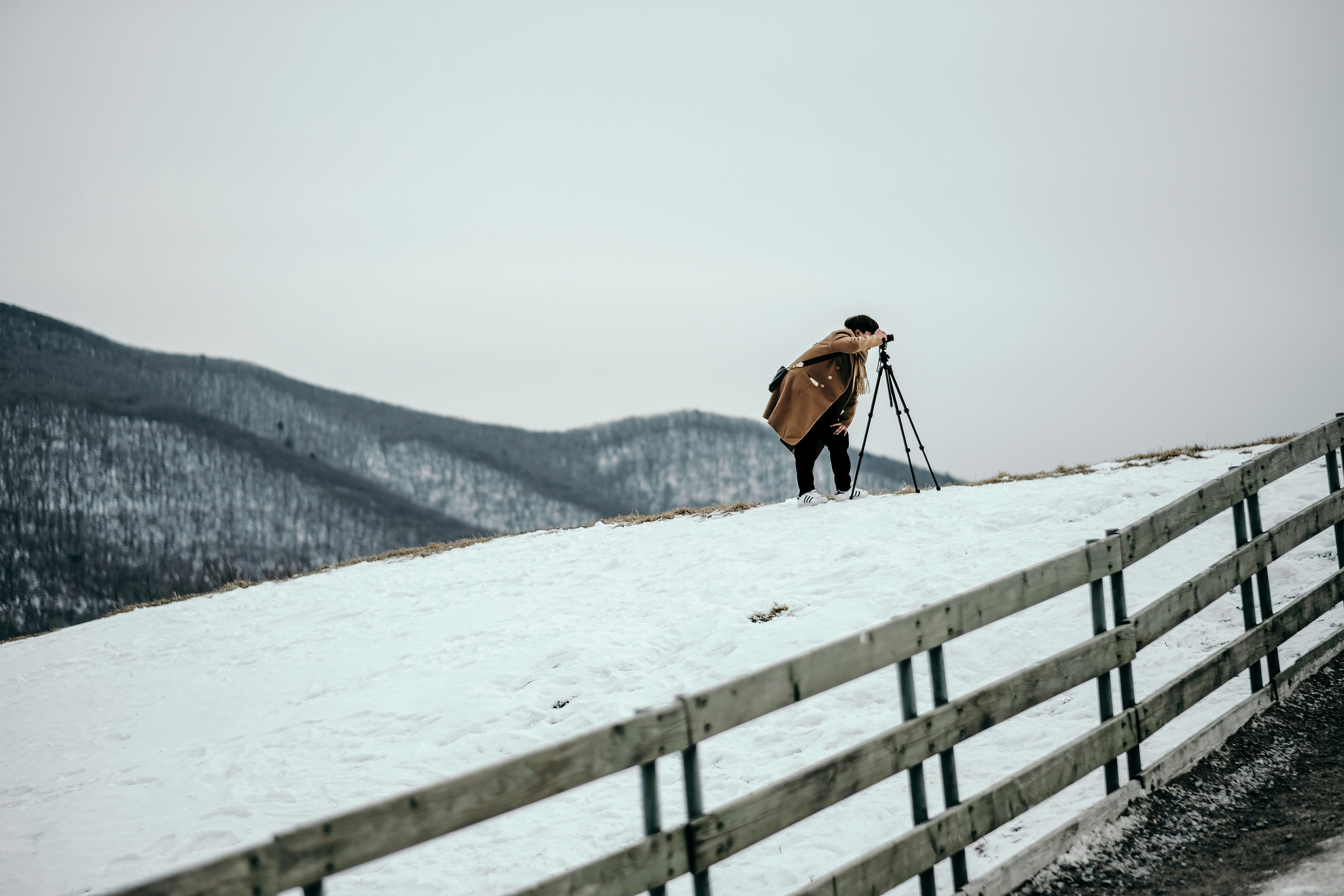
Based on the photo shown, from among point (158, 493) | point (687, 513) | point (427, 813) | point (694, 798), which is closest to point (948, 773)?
point (694, 798)

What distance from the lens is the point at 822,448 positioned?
40.4 feet

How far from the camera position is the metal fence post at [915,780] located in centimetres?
360

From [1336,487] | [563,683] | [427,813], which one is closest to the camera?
[427,813]

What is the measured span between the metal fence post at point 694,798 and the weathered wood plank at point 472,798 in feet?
0.21

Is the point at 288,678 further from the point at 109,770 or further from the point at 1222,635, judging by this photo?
the point at 1222,635

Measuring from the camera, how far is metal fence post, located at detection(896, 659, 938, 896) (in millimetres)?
3604

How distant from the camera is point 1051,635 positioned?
700cm

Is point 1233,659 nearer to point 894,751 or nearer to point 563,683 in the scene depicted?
point 894,751

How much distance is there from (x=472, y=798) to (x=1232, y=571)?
4.87 m

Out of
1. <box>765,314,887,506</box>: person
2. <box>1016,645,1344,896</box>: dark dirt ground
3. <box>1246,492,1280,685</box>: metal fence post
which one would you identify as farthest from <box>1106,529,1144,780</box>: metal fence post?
<box>765,314,887,506</box>: person

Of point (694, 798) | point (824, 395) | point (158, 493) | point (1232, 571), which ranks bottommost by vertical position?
point (158, 493)

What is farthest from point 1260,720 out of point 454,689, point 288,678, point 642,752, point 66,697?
point 66,697

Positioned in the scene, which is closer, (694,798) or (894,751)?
(694,798)

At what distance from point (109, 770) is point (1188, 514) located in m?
9.09
